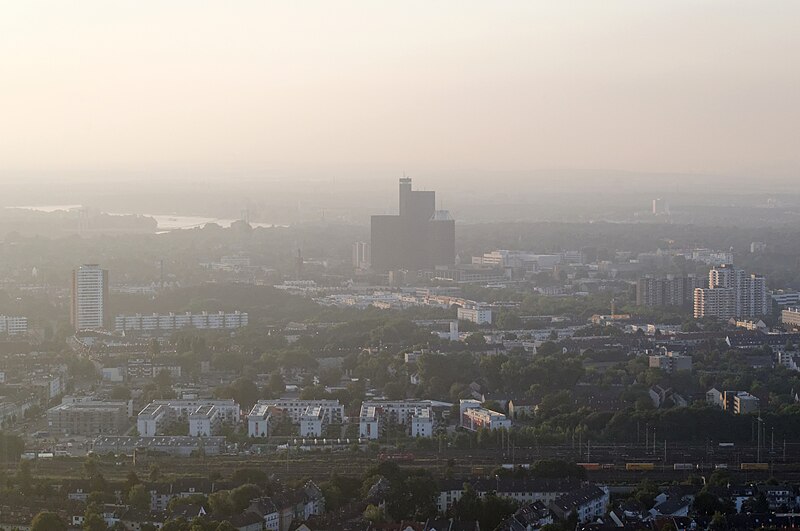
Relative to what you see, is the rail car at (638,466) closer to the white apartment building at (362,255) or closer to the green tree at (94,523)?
the green tree at (94,523)

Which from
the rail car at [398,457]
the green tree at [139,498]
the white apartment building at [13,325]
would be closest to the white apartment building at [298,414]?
the rail car at [398,457]

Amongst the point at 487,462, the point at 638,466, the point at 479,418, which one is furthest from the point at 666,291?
the point at 487,462

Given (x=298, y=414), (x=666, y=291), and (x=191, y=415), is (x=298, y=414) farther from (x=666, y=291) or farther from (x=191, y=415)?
(x=666, y=291)

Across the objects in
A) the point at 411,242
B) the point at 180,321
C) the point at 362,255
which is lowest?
the point at 180,321

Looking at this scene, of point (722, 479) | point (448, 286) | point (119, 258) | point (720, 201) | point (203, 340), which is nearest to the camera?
point (722, 479)

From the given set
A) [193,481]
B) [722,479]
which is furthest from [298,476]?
[722,479]

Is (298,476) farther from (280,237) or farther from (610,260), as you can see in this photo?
(280,237)

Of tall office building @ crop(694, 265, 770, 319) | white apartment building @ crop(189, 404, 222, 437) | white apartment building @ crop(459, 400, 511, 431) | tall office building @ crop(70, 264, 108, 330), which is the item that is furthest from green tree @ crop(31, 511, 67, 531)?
tall office building @ crop(694, 265, 770, 319)
